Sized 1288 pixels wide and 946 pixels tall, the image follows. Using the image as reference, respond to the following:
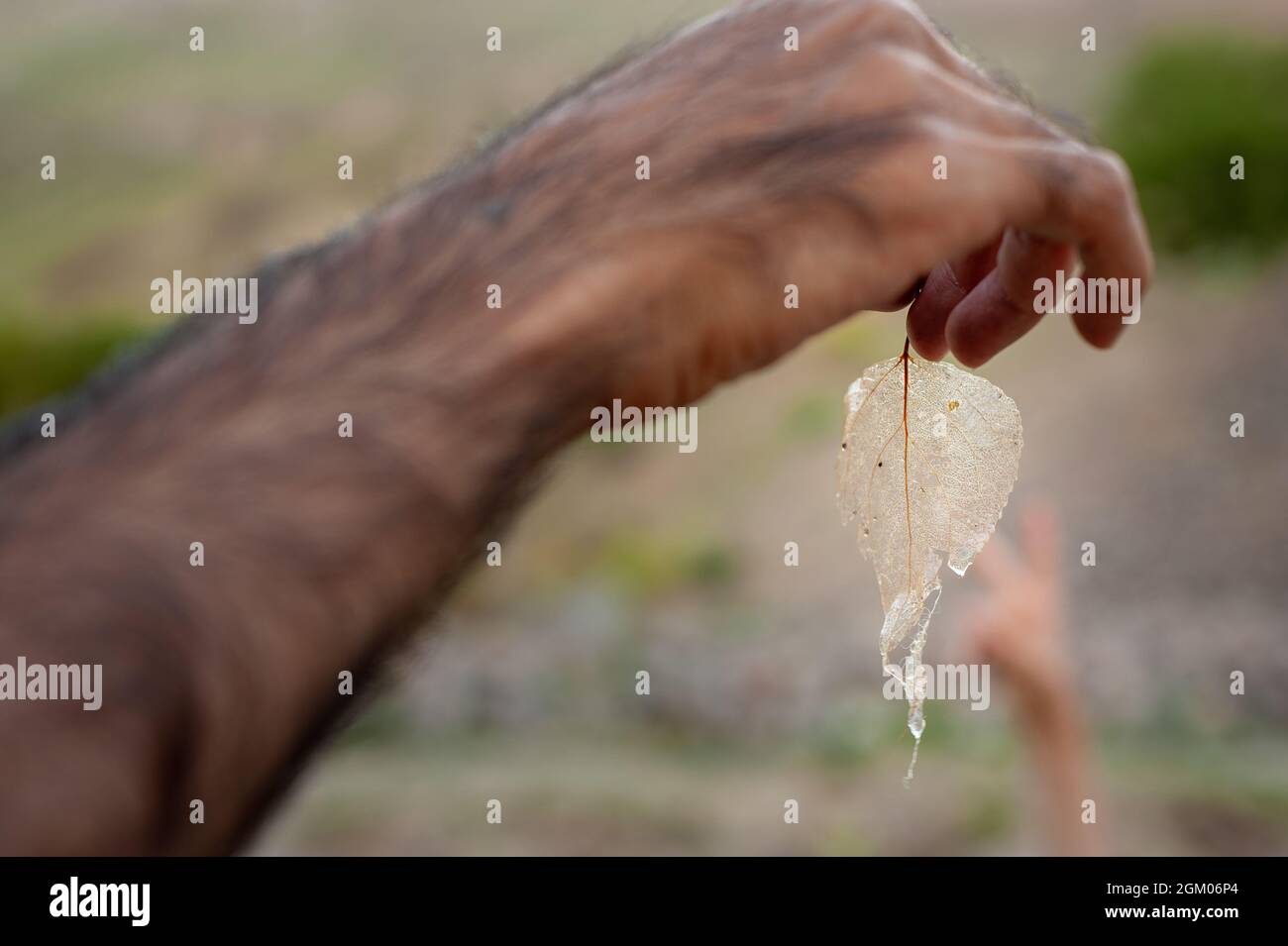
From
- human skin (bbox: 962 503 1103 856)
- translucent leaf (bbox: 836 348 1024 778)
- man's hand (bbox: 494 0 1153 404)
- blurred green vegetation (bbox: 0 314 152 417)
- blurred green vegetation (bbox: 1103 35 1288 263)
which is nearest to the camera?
man's hand (bbox: 494 0 1153 404)

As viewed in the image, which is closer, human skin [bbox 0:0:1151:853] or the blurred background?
human skin [bbox 0:0:1151:853]

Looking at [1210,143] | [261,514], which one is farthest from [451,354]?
[1210,143]

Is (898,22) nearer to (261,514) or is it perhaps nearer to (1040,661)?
(261,514)

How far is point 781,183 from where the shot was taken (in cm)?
54

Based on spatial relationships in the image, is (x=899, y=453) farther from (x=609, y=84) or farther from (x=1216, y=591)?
(x=1216, y=591)

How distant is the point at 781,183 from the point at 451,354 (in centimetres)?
17

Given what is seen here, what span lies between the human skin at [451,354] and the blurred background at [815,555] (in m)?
2.56

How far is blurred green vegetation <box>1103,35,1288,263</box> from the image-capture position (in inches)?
302

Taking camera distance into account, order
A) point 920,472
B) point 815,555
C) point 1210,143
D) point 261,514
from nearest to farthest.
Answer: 1. point 261,514
2. point 920,472
3. point 815,555
4. point 1210,143

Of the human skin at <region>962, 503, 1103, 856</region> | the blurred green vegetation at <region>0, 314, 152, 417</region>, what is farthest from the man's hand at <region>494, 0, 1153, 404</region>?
the blurred green vegetation at <region>0, 314, 152, 417</region>

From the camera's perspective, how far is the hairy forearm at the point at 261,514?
1.22ft

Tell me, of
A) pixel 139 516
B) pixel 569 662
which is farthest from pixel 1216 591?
pixel 139 516

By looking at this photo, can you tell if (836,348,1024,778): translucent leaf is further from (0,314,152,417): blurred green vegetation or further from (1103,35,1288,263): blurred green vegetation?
(1103,35,1288,263): blurred green vegetation

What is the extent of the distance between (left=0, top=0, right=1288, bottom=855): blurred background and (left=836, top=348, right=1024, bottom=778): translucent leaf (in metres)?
2.41
